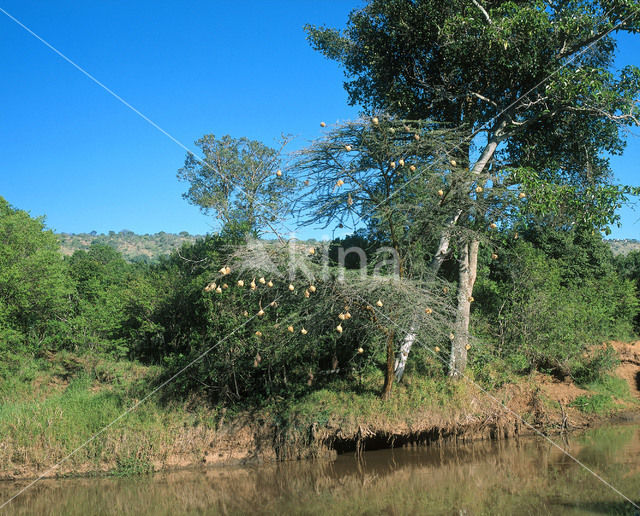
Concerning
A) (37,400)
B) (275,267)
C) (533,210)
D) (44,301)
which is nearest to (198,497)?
(275,267)

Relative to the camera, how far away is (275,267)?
10133mm

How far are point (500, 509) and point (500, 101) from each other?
988 cm

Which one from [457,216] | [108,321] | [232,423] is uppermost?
[457,216]

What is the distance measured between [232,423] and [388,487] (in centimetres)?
370

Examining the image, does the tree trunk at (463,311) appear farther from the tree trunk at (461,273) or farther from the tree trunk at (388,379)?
the tree trunk at (388,379)

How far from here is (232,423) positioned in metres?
11.7

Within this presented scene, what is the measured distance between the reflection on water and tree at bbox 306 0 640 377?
2.35m

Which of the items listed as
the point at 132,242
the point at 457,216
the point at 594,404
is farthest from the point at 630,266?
the point at 132,242

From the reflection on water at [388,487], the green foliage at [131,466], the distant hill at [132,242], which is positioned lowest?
the reflection on water at [388,487]

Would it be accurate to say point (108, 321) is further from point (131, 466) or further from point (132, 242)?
point (132, 242)

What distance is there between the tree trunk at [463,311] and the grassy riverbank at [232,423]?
1.47 feet

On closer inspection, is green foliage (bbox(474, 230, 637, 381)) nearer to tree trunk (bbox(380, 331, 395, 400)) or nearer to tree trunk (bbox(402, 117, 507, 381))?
tree trunk (bbox(402, 117, 507, 381))

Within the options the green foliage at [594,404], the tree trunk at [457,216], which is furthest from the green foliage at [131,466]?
the green foliage at [594,404]

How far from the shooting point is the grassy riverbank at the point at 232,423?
10.7m
